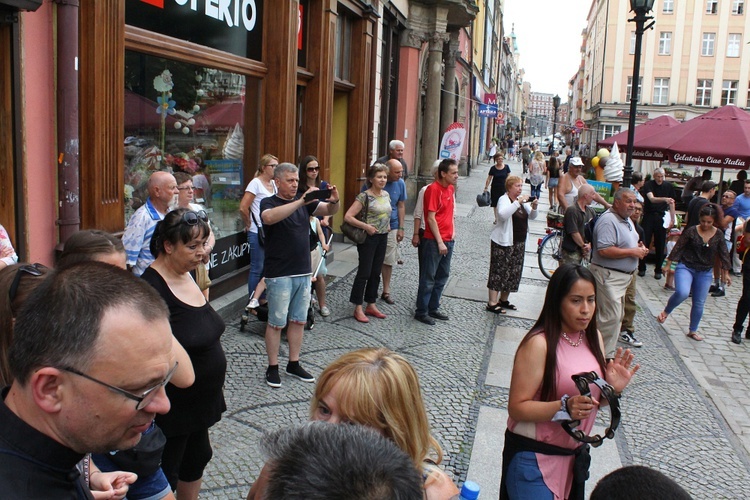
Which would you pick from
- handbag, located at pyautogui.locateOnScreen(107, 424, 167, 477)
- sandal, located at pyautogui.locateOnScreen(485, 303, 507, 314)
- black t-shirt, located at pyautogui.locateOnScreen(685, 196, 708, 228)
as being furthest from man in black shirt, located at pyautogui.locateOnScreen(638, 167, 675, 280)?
handbag, located at pyautogui.locateOnScreen(107, 424, 167, 477)

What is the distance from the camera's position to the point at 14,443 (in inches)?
56.2

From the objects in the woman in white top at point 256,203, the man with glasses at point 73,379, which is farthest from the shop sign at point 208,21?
the man with glasses at point 73,379

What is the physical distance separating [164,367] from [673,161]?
534 inches

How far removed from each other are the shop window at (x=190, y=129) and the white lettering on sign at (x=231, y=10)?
60cm

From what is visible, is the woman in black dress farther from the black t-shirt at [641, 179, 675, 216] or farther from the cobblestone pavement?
the cobblestone pavement

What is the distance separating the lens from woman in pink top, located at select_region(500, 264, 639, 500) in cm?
309

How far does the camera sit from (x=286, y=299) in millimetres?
5539

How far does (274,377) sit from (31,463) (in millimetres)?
4191

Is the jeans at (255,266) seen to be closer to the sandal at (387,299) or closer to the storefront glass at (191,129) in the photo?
the storefront glass at (191,129)

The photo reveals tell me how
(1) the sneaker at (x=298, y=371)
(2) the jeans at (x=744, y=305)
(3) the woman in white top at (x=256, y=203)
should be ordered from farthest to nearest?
(2) the jeans at (x=744, y=305), (3) the woman in white top at (x=256, y=203), (1) the sneaker at (x=298, y=371)

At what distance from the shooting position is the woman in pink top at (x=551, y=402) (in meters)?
3.09

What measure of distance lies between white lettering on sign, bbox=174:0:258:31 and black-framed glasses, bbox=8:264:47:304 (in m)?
5.36

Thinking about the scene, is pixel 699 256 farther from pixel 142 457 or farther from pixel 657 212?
pixel 142 457

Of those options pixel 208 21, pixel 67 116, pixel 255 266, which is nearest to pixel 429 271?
pixel 255 266
